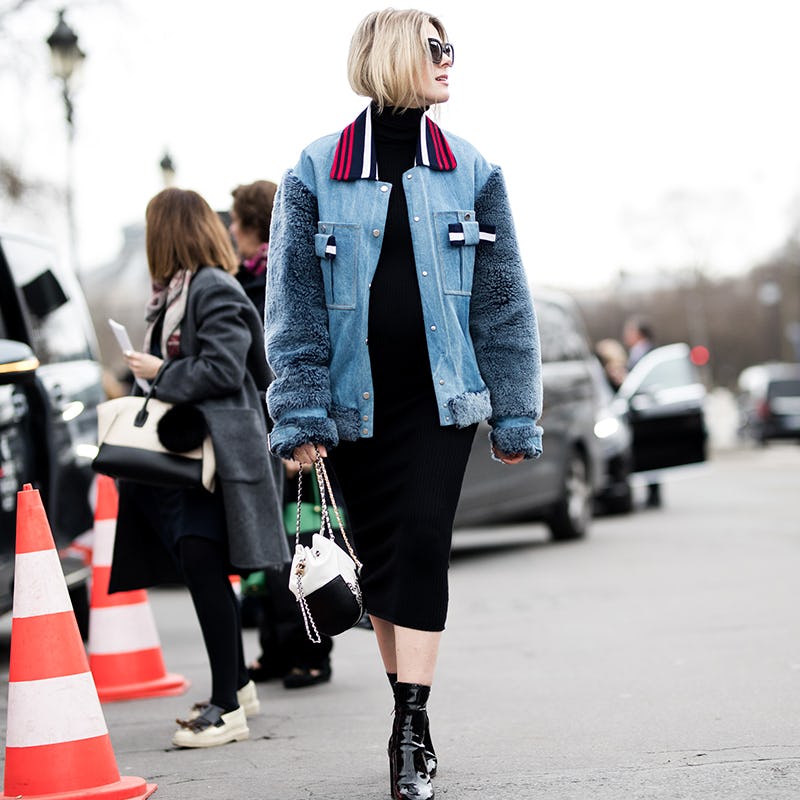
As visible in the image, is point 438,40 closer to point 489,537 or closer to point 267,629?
point 267,629

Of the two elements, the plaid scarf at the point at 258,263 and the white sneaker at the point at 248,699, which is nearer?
the white sneaker at the point at 248,699

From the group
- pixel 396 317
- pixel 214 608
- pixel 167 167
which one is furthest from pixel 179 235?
pixel 167 167

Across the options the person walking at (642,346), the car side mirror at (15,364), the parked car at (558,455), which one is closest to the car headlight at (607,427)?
the parked car at (558,455)

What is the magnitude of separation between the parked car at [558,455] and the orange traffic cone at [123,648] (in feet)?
15.5

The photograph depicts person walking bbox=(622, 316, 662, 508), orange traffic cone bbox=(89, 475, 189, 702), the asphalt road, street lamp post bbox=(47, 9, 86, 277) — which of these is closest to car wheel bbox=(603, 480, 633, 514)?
person walking bbox=(622, 316, 662, 508)

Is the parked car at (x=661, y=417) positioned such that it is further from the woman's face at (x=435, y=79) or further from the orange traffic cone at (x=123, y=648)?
the woman's face at (x=435, y=79)

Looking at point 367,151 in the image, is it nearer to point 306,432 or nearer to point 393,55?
point 393,55

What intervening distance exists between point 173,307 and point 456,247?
4.91ft

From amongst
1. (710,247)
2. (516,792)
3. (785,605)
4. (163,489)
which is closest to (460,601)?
(785,605)

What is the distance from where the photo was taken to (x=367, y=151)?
4.12 metres

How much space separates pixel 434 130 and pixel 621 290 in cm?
7932

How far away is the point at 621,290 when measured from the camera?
82.5 m

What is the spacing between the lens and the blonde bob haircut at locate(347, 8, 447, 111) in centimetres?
405

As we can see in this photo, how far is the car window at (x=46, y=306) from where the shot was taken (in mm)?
7273
